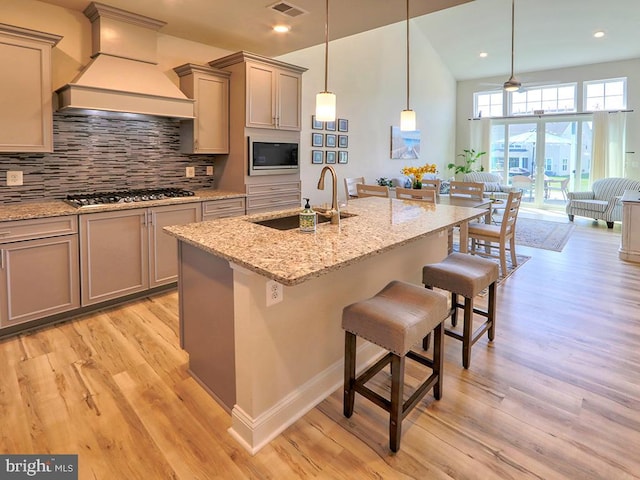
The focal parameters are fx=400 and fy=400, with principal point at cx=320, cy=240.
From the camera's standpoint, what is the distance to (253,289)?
5.67ft

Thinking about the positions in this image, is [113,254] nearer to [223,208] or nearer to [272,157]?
[223,208]

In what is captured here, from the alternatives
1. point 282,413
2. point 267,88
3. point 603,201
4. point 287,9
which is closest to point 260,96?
point 267,88

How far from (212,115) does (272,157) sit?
0.77 metres

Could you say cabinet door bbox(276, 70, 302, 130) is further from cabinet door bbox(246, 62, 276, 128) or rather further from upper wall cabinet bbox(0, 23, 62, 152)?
upper wall cabinet bbox(0, 23, 62, 152)

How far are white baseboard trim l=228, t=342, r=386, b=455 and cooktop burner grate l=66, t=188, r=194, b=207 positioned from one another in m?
2.30

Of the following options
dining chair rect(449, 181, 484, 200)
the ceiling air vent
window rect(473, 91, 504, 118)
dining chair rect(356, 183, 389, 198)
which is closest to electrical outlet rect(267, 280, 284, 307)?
the ceiling air vent

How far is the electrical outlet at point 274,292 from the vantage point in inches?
70.6

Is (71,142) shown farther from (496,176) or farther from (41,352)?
(496,176)

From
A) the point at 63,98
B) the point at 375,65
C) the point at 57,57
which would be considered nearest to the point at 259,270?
the point at 63,98

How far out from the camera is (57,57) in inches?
132

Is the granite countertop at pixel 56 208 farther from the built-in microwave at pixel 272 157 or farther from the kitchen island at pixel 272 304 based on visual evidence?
the kitchen island at pixel 272 304

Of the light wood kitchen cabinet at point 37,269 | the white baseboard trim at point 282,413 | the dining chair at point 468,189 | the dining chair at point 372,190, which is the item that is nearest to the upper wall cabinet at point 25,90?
the light wood kitchen cabinet at point 37,269

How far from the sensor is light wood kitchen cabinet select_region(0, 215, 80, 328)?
2.82m

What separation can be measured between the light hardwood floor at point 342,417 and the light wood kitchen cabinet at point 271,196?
1.70 meters
